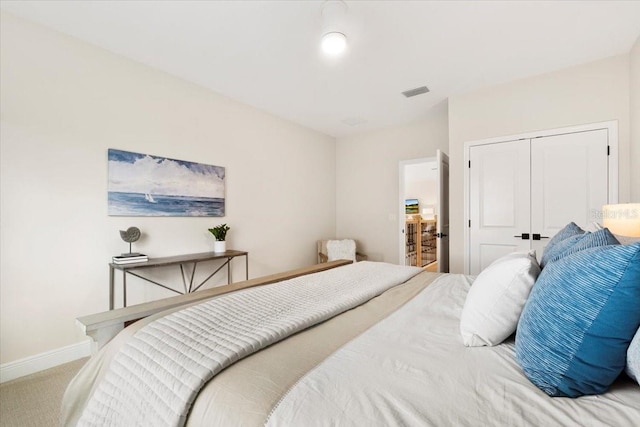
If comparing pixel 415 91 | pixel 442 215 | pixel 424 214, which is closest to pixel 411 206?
pixel 424 214

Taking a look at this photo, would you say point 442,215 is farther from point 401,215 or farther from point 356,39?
point 356,39

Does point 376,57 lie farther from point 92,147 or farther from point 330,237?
point 330,237

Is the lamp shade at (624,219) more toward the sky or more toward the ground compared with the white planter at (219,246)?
more toward the sky

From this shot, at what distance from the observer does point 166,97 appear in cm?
296

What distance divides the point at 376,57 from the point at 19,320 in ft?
11.8

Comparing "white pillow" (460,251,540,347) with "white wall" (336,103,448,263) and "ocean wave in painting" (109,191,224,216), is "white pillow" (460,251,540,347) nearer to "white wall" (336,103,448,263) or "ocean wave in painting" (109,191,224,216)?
"ocean wave in painting" (109,191,224,216)

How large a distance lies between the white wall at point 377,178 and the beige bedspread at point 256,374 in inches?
136

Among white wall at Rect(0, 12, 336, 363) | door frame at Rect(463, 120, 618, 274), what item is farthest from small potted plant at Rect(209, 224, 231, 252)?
door frame at Rect(463, 120, 618, 274)

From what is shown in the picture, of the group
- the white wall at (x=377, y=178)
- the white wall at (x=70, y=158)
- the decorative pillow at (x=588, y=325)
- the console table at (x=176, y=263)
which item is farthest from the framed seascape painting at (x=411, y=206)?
the decorative pillow at (x=588, y=325)

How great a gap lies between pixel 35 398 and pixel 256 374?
211cm

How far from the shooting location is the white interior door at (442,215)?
3.37 metres

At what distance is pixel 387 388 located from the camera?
0.74 m

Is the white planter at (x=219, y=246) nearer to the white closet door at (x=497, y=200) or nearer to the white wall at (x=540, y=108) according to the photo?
the white wall at (x=540, y=108)

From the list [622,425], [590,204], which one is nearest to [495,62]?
[590,204]
